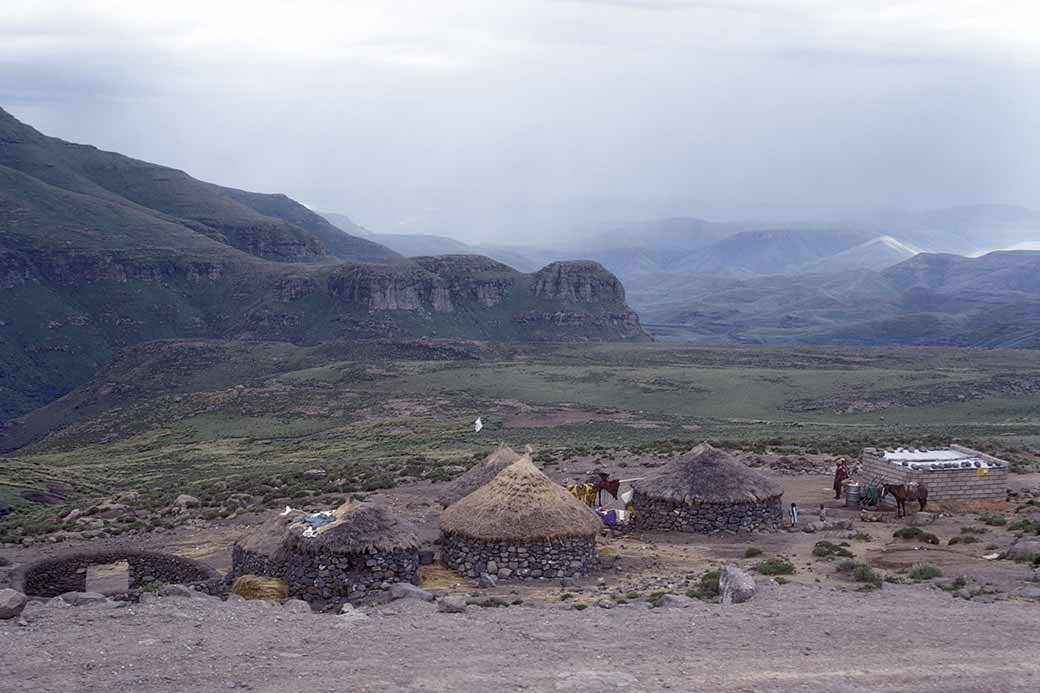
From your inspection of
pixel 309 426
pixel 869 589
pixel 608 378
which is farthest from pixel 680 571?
pixel 608 378

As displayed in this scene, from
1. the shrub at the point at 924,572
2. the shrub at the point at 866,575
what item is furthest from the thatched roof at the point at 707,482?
the shrub at the point at 924,572

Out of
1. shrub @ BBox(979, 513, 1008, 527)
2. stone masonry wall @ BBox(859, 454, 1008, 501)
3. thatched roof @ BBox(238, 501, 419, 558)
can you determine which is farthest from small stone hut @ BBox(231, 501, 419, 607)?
stone masonry wall @ BBox(859, 454, 1008, 501)

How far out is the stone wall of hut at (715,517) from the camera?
2350cm

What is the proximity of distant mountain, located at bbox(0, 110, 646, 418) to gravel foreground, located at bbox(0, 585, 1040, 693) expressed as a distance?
313 feet

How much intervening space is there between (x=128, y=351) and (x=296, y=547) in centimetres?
9022

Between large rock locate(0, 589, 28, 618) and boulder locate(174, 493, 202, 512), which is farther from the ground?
large rock locate(0, 589, 28, 618)

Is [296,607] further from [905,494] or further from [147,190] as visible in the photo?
[147,190]

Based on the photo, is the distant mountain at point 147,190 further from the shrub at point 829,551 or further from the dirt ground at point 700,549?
the shrub at point 829,551

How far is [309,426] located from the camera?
2475 inches

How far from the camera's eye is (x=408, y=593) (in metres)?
16.1

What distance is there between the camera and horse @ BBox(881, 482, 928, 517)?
25.0 m

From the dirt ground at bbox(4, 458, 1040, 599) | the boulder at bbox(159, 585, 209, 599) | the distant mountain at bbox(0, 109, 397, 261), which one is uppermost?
the distant mountain at bbox(0, 109, 397, 261)

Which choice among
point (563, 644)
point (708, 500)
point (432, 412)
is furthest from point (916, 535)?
point (432, 412)

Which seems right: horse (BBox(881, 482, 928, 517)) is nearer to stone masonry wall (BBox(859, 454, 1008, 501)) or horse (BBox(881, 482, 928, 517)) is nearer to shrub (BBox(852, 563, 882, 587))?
stone masonry wall (BBox(859, 454, 1008, 501))
